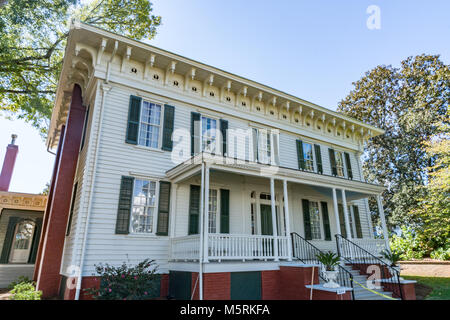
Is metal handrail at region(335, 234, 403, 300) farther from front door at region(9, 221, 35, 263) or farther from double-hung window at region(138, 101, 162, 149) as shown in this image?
front door at region(9, 221, 35, 263)

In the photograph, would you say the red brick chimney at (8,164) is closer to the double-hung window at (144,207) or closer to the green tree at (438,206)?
the double-hung window at (144,207)

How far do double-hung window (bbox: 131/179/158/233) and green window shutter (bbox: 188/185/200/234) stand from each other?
50.8 inches

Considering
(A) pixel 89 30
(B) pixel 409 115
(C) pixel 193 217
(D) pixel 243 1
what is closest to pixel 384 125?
(B) pixel 409 115

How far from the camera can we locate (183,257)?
870 cm

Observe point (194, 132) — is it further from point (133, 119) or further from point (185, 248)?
point (185, 248)

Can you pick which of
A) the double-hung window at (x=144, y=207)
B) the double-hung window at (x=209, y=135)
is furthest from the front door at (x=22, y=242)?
the double-hung window at (x=209, y=135)

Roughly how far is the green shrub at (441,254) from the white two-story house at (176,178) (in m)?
9.94

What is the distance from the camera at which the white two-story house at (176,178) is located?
339 inches

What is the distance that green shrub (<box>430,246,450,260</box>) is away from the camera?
1831 cm

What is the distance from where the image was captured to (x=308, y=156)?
47.2ft

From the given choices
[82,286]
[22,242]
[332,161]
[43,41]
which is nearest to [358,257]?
[332,161]

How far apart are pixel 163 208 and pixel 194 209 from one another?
117cm

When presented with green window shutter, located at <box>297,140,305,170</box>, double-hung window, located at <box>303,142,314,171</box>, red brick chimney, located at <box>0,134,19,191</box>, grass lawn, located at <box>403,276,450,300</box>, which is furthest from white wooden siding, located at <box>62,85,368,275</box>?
red brick chimney, located at <box>0,134,19,191</box>

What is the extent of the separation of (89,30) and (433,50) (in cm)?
2764
